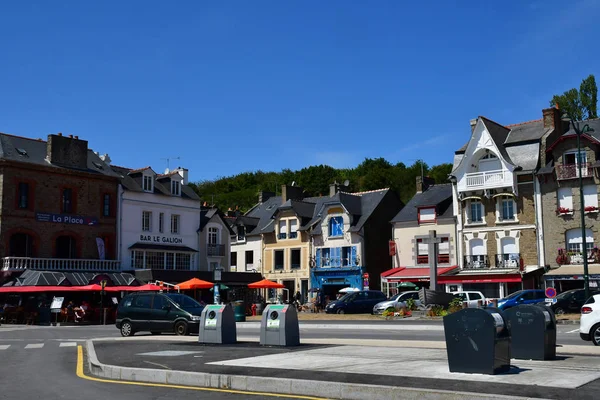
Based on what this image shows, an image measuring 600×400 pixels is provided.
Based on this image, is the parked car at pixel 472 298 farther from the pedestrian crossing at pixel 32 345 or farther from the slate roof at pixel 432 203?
the pedestrian crossing at pixel 32 345

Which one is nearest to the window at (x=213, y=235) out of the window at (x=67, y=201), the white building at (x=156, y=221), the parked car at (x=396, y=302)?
the white building at (x=156, y=221)

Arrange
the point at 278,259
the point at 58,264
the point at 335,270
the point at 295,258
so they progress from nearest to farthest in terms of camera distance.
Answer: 1. the point at 58,264
2. the point at 335,270
3. the point at 295,258
4. the point at 278,259

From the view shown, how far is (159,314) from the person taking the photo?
23062 millimetres

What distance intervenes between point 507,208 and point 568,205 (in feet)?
13.4

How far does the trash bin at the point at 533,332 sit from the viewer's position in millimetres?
12727

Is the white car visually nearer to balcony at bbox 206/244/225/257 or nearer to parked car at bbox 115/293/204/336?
parked car at bbox 115/293/204/336

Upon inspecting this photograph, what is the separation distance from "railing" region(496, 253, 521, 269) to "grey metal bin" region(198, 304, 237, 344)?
103 ft

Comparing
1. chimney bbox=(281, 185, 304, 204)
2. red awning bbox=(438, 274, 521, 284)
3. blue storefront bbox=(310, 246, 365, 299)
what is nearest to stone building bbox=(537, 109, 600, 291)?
red awning bbox=(438, 274, 521, 284)

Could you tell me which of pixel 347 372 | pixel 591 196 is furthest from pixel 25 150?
pixel 347 372

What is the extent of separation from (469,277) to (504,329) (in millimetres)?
35590

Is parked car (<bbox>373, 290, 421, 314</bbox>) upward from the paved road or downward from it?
upward

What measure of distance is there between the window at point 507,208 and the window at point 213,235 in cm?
2244

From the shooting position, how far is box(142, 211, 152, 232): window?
5094cm

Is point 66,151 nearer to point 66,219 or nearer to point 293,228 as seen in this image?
point 66,219
